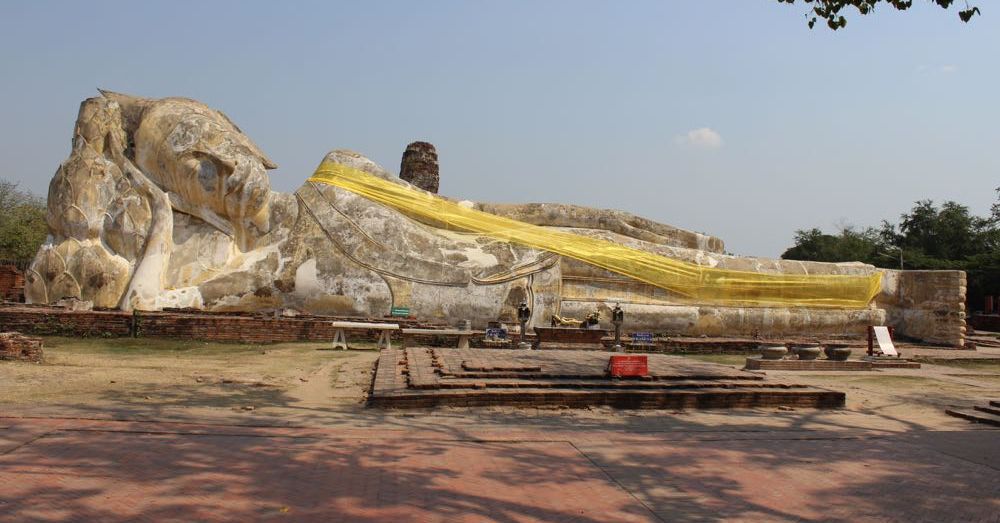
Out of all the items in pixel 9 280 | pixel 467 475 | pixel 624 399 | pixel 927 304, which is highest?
pixel 927 304

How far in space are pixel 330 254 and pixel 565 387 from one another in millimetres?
6458

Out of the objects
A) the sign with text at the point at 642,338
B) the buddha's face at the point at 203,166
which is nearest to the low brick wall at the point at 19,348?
the buddha's face at the point at 203,166

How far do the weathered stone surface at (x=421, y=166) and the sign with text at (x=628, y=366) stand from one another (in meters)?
12.7

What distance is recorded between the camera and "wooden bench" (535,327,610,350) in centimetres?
1195

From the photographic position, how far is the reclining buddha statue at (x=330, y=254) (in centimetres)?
1182

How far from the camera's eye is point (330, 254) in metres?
12.5

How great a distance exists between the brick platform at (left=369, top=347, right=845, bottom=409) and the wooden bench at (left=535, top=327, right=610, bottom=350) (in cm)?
344

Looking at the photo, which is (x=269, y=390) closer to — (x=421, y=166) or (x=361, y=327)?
(x=361, y=327)

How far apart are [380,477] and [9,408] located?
298cm

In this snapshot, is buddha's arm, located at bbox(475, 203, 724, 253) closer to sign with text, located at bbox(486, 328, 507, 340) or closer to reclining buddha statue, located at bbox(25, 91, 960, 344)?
reclining buddha statue, located at bbox(25, 91, 960, 344)

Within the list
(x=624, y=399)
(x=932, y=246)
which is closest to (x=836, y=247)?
(x=932, y=246)

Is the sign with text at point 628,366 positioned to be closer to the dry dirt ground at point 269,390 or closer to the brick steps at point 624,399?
the brick steps at point 624,399

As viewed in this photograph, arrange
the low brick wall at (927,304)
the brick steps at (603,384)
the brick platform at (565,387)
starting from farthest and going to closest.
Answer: the low brick wall at (927,304), the brick steps at (603,384), the brick platform at (565,387)

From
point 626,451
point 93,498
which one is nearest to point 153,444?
point 93,498
